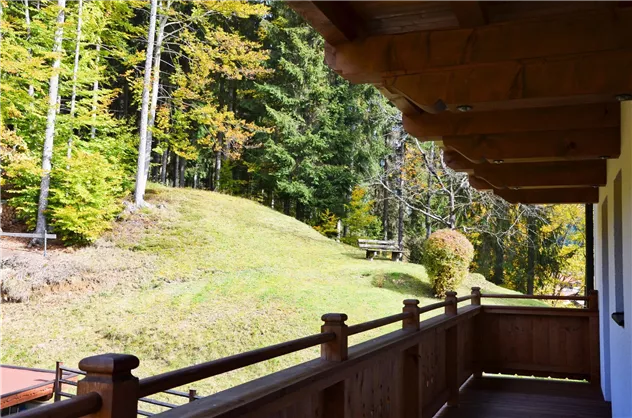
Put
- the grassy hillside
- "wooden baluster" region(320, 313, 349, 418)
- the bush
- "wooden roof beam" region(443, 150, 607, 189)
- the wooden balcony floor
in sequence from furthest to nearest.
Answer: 1. the bush
2. the grassy hillside
3. the wooden balcony floor
4. "wooden roof beam" region(443, 150, 607, 189)
5. "wooden baluster" region(320, 313, 349, 418)

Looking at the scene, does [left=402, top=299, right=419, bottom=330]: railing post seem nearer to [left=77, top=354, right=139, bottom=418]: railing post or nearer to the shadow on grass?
[left=77, top=354, right=139, bottom=418]: railing post

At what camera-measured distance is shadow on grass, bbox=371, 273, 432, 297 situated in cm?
1245

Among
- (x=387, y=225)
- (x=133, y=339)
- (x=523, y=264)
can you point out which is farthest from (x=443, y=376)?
(x=387, y=225)

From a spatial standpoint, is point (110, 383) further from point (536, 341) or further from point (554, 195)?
point (536, 341)

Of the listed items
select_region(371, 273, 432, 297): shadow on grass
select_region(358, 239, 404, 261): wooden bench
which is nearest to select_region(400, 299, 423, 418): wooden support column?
select_region(371, 273, 432, 297): shadow on grass

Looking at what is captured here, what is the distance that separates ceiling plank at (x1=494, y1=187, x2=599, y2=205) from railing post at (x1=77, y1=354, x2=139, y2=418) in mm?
5830

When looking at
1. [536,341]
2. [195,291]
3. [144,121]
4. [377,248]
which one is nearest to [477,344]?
[536,341]

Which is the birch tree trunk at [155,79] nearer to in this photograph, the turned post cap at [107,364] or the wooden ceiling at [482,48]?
the wooden ceiling at [482,48]

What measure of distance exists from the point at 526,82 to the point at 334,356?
1565 mm

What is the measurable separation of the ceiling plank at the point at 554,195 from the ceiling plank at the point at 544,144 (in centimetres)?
273

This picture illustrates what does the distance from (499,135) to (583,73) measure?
1.36m

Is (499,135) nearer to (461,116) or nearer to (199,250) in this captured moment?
(461,116)

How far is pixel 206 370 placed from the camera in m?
1.60

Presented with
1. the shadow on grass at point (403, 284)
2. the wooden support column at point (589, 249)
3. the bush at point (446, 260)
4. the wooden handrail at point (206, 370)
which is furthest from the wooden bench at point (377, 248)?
the wooden handrail at point (206, 370)
